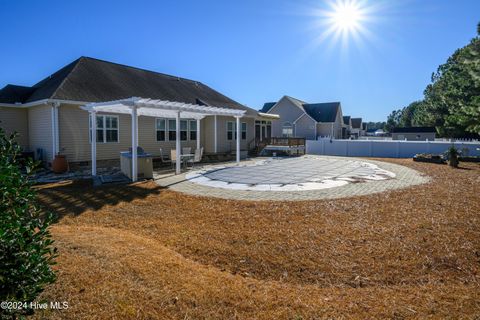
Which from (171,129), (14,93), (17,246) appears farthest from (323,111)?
(17,246)

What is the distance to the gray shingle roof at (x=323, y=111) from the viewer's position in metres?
36.2

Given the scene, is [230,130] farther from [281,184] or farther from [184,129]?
[281,184]

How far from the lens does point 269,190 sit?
8695mm

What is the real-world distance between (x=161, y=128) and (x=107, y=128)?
3.22m

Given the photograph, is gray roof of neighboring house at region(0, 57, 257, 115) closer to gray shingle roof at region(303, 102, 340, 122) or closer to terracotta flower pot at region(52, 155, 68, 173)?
terracotta flower pot at region(52, 155, 68, 173)

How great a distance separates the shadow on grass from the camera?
6.77 m

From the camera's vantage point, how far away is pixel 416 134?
40.2m

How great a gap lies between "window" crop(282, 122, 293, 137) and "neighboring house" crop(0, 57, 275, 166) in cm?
1862

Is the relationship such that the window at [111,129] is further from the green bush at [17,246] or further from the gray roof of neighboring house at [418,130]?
the gray roof of neighboring house at [418,130]

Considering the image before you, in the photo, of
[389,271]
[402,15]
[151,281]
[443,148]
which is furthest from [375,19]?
[443,148]

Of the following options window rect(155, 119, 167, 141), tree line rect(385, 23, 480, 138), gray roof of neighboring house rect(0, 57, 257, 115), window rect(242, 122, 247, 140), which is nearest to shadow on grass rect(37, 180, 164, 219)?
gray roof of neighboring house rect(0, 57, 257, 115)

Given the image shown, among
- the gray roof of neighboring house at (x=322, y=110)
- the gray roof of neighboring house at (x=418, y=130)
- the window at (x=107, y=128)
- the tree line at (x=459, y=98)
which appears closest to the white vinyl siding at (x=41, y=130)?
the window at (x=107, y=128)

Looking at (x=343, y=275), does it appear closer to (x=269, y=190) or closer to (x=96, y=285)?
(x=96, y=285)

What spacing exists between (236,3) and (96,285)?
1153cm
